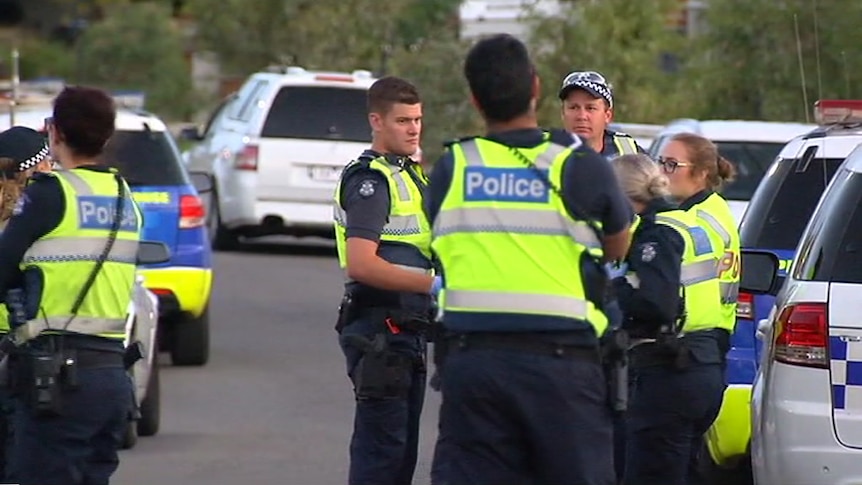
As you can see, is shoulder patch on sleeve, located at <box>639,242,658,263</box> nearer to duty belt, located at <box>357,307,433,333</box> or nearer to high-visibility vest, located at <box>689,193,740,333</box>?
high-visibility vest, located at <box>689,193,740,333</box>

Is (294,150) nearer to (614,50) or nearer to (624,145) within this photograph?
(614,50)

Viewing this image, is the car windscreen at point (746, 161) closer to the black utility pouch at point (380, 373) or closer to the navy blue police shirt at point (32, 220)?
the black utility pouch at point (380, 373)

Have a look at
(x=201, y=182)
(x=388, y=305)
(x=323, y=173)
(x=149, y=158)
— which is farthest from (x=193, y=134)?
(x=388, y=305)

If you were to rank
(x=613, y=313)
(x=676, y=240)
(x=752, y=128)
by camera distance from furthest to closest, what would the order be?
(x=752, y=128) < (x=676, y=240) < (x=613, y=313)

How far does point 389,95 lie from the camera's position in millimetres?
7453

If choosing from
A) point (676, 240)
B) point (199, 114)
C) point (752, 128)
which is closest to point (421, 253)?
point (676, 240)

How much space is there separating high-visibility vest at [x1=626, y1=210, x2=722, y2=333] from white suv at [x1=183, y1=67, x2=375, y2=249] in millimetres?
13823

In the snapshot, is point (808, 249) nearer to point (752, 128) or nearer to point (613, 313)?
point (613, 313)

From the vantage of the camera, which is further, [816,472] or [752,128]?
[752,128]

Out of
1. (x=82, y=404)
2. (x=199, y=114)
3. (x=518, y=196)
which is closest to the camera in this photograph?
(x=518, y=196)

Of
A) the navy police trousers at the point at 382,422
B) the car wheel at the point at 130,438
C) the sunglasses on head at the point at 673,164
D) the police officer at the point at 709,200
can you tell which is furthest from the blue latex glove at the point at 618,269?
the car wheel at the point at 130,438

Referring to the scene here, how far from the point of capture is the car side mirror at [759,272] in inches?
323

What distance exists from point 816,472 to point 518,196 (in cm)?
185

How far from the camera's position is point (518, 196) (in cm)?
563
